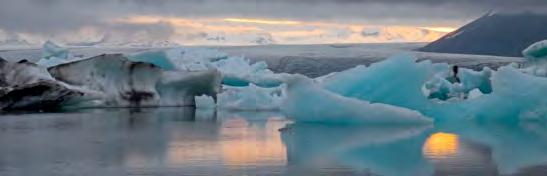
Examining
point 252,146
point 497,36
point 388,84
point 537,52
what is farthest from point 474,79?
point 497,36

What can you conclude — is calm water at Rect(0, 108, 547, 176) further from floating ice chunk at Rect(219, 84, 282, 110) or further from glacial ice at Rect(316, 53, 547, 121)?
floating ice chunk at Rect(219, 84, 282, 110)

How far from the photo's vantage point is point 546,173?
5.86 m

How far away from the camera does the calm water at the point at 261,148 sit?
6.04 meters

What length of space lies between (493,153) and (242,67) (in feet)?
41.3

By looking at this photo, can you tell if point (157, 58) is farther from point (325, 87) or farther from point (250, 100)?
point (325, 87)

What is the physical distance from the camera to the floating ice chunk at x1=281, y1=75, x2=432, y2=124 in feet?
33.5

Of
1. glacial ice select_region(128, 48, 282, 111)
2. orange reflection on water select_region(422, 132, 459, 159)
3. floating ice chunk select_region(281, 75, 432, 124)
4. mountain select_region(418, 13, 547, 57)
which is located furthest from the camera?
mountain select_region(418, 13, 547, 57)

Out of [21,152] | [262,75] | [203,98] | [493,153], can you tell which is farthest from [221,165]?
[262,75]

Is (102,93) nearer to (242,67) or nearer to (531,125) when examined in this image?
(242,67)

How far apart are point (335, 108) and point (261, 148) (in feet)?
9.90

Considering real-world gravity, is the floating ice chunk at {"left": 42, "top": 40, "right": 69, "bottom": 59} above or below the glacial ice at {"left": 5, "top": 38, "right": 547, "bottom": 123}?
above

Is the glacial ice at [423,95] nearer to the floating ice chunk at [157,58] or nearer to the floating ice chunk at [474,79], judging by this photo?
the floating ice chunk at [474,79]

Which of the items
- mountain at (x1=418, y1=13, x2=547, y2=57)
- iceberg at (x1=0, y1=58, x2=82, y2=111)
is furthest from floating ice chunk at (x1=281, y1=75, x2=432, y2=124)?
mountain at (x1=418, y1=13, x2=547, y2=57)

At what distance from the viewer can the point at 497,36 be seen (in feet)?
155
